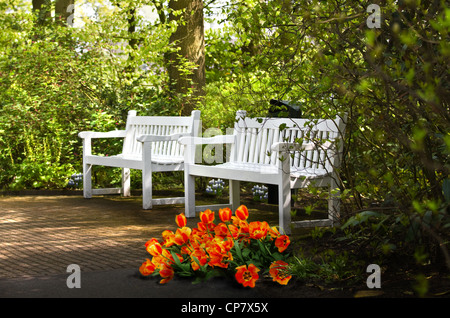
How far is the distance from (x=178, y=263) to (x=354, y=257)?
3.56 feet

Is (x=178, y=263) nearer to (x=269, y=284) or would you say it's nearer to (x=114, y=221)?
(x=269, y=284)

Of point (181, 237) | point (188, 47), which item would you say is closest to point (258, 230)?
point (181, 237)

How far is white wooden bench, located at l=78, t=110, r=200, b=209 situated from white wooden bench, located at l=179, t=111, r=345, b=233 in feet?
2.16

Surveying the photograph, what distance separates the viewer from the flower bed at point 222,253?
390 cm

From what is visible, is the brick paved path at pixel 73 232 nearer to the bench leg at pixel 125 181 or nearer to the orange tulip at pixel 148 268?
the bench leg at pixel 125 181

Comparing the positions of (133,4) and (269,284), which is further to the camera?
(133,4)

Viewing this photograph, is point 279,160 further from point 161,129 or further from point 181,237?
point 161,129

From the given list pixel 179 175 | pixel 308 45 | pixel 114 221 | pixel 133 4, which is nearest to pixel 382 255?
pixel 308 45

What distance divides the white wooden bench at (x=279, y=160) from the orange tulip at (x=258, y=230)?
0.98 meters

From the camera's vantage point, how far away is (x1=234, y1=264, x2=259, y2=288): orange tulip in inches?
147

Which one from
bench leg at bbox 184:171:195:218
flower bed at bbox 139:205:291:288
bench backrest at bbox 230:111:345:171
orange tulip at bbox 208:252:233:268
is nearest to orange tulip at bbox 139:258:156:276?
flower bed at bbox 139:205:291:288

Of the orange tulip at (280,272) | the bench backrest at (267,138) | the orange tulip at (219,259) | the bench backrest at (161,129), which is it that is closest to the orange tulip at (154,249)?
the orange tulip at (219,259)

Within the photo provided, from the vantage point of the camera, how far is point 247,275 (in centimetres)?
380

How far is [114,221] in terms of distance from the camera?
6.59 metres
